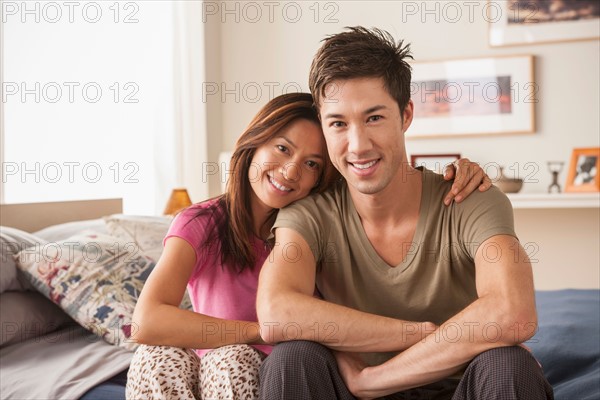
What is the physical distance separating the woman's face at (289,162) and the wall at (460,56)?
9.17ft

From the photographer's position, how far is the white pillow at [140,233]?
254cm

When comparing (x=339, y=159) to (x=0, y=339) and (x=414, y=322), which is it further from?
(x=0, y=339)

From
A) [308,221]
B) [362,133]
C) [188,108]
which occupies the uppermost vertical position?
[188,108]

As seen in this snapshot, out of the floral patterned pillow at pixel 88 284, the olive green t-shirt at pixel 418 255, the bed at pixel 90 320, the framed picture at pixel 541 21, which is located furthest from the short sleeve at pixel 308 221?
the framed picture at pixel 541 21

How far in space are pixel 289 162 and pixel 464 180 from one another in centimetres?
43

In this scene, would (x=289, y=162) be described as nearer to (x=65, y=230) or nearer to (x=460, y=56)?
(x=65, y=230)

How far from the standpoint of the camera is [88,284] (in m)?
2.27

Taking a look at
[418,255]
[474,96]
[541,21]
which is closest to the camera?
[418,255]

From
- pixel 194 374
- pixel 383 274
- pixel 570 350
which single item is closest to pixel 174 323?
pixel 194 374

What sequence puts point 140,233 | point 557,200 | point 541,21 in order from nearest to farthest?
1. point 140,233
2. point 557,200
3. point 541,21

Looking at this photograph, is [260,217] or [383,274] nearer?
[383,274]

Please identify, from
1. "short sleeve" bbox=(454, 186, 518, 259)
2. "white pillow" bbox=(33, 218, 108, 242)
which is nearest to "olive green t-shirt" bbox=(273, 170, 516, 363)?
"short sleeve" bbox=(454, 186, 518, 259)

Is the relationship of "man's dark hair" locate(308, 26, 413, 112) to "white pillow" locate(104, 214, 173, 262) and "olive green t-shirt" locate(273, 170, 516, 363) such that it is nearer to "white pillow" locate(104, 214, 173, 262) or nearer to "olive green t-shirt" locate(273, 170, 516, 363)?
"olive green t-shirt" locate(273, 170, 516, 363)

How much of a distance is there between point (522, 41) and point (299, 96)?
2.89 meters
